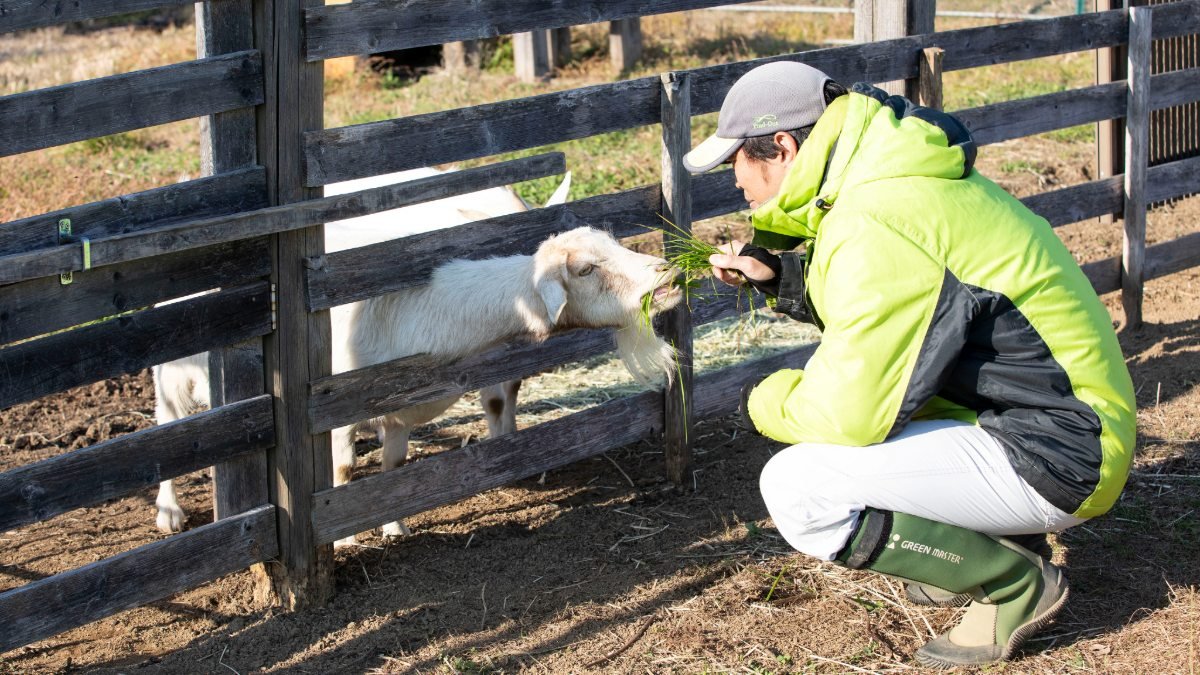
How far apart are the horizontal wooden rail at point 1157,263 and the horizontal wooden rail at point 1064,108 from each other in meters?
0.75

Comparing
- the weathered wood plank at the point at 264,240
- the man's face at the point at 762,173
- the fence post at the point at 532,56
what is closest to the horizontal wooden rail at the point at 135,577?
the weathered wood plank at the point at 264,240

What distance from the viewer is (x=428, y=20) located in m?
3.86

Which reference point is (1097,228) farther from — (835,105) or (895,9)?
(835,105)

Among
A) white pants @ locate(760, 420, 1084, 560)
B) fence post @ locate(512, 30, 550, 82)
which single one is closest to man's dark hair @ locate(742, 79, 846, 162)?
white pants @ locate(760, 420, 1084, 560)

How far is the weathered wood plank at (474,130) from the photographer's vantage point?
12.1 ft

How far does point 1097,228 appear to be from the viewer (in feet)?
26.6

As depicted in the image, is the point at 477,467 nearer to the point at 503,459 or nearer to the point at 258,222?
the point at 503,459

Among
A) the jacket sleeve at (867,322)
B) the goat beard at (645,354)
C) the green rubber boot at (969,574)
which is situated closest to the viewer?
the jacket sleeve at (867,322)

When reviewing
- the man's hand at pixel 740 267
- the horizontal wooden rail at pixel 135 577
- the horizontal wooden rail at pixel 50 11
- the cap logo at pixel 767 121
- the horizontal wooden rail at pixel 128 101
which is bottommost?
the horizontal wooden rail at pixel 135 577

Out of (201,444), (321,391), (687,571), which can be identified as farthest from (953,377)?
(201,444)

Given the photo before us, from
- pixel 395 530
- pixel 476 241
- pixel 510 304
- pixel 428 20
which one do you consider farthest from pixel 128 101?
pixel 395 530

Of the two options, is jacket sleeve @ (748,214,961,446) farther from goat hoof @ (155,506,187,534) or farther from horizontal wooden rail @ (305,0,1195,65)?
goat hoof @ (155,506,187,534)

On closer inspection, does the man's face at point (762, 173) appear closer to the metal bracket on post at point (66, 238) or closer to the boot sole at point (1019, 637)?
the boot sole at point (1019, 637)

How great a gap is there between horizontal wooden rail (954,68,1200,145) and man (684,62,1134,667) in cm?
244
